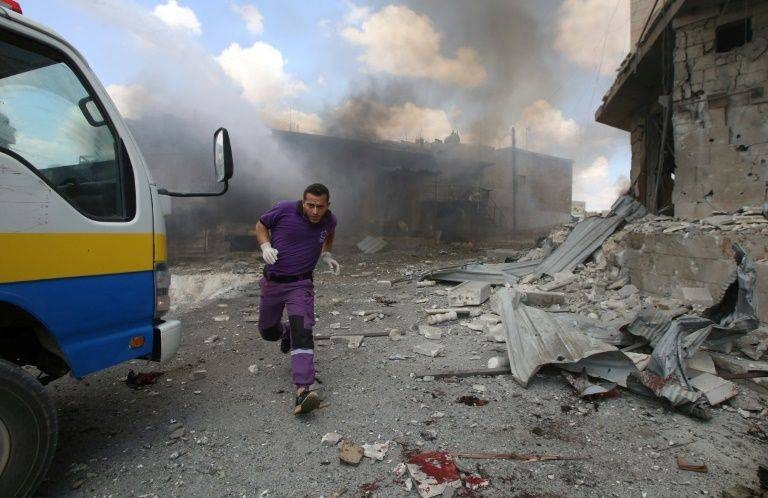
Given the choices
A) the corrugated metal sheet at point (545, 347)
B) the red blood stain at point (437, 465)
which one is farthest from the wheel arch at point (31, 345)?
the corrugated metal sheet at point (545, 347)

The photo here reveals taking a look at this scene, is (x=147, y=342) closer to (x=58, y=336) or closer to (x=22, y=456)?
(x=58, y=336)

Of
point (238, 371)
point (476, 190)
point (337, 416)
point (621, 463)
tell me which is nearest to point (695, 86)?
point (621, 463)

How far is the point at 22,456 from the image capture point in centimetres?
169

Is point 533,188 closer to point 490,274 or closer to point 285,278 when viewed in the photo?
point 490,274

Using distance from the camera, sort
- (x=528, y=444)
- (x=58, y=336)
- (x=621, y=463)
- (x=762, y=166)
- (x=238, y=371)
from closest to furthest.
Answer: (x=58, y=336) < (x=621, y=463) < (x=528, y=444) < (x=238, y=371) < (x=762, y=166)

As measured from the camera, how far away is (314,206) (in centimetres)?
294

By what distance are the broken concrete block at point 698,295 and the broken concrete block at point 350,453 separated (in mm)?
4601

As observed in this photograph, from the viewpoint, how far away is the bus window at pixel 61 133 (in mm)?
1790

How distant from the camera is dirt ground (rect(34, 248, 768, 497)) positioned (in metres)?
2.01

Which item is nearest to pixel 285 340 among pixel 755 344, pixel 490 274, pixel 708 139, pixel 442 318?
pixel 442 318

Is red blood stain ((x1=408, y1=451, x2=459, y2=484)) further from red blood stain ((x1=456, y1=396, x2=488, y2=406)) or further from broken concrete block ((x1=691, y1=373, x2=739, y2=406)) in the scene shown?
broken concrete block ((x1=691, y1=373, x2=739, y2=406))

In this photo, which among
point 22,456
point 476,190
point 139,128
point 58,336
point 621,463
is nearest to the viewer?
point 22,456

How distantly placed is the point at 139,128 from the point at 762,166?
16.1m

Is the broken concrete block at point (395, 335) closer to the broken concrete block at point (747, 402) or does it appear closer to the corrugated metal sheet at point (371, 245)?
the broken concrete block at point (747, 402)
